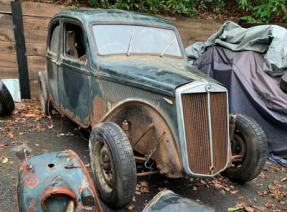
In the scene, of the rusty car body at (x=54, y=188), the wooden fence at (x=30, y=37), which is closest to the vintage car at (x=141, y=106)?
the rusty car body at (x=54, y=188)

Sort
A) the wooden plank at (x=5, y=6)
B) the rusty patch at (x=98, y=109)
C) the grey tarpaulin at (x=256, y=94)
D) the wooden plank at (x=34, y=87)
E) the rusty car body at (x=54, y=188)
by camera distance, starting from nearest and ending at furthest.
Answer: the rusty car body at (x=54, y=188) < the rusty patch at (x=98, y=109) < the grey tarpaulin at (x=256, y=94) < the wooden plank at (x=5, y=6) < the wooden plank at (x=34, y=87)

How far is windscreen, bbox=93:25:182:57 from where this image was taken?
3.51 meters

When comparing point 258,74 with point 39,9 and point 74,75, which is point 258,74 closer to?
point 74,75

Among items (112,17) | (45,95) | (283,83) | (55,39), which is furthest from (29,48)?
(283,83)

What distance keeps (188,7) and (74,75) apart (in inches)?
175

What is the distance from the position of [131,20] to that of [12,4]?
3248 millimetres

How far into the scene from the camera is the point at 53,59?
14.4ft

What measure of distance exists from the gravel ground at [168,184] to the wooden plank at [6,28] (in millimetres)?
2106

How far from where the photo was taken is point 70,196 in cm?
194

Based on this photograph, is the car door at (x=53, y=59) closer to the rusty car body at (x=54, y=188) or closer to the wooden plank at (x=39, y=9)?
the wooden plank at (x=39, y=9)

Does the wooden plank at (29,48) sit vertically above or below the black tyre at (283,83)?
above

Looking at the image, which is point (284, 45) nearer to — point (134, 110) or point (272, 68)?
point (272, 68)

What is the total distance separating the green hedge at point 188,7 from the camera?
649 centimetres

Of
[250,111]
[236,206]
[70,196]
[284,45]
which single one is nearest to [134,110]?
[70,196]
